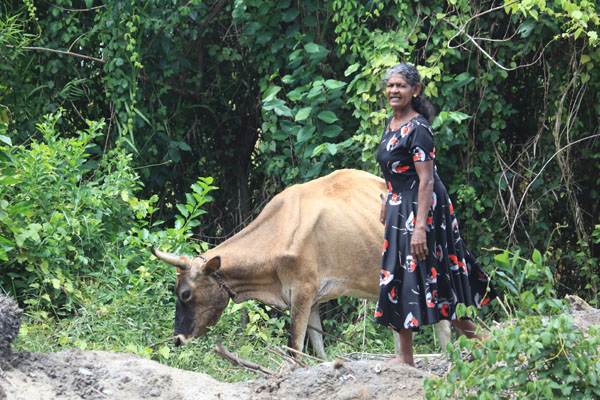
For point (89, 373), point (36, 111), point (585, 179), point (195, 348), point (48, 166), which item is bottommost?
point (195, 348)

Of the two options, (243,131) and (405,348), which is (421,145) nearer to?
(405,348)

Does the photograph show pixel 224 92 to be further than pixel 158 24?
Yes

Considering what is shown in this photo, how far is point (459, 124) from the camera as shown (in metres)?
7.94

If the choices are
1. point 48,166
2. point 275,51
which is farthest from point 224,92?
point 48,166

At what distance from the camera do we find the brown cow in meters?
6.61

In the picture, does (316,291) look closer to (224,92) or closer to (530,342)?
(530,342)

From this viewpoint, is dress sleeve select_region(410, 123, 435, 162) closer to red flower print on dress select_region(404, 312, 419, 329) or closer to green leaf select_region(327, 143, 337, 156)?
red flower print on dress select_region(404, 312, 419, 329)

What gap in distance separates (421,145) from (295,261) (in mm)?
2001

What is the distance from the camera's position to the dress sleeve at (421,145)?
4.94m

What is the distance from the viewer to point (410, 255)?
4.98m

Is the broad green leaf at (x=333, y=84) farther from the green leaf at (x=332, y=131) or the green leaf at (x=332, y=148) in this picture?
the green leaf at (x=332, y=148)

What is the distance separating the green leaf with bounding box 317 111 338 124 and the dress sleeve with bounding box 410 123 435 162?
2.96m

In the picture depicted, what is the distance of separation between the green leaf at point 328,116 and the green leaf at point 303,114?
12cm

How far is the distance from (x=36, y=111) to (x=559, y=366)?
7.11 metres
